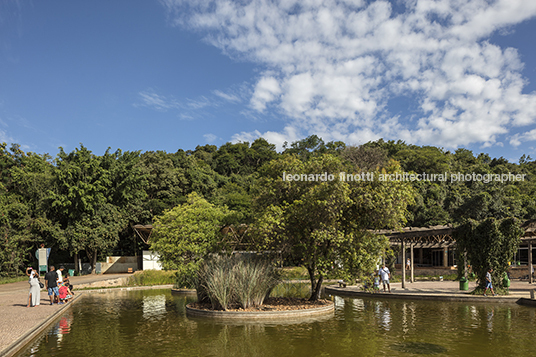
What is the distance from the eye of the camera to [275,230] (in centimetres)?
1662

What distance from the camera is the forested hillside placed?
36469 millimetres

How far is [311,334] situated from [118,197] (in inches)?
1408

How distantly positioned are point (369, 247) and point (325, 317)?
362 cm

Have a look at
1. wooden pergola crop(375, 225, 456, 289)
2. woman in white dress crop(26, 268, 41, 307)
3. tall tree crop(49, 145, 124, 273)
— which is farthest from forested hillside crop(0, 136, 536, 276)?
woman in white dress crop(26, 268, 41, 307)

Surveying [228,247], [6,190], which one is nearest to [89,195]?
[6,190]

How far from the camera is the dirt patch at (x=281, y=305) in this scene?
15.7 metres

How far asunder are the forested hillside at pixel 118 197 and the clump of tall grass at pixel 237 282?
4.43 meters

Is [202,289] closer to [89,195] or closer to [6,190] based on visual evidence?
[89,195]

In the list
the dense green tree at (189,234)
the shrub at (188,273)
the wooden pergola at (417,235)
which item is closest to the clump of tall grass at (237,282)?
the shrub at (188,273)

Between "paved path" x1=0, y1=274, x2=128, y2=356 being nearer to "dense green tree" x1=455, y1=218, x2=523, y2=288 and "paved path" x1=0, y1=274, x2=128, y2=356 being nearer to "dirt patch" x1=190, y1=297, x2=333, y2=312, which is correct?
"dirt patch" x1=190, y1=297, x2=333, y2=312

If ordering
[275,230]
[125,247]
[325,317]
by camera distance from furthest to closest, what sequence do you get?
[125,247] → [275,230] → [325,317]

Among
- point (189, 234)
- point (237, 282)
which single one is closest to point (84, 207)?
point (189, 234)

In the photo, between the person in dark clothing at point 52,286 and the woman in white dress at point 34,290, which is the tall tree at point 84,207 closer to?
the person in dark clothing at point 52,286

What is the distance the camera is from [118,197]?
141ft
